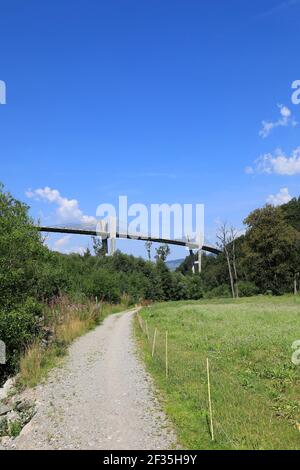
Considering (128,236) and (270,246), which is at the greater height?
(128,236)

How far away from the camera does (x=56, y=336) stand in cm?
2505

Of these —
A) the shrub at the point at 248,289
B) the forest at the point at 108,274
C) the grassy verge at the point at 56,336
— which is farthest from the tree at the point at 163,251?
the grassy verge at the point at 56,336

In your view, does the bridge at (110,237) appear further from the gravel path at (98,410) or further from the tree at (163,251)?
the gravel path at (98,410)

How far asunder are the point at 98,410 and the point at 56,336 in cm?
1357

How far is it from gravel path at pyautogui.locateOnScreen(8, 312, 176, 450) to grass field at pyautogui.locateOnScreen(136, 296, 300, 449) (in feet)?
1.83

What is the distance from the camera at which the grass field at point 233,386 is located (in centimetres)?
947

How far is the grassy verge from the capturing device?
17.2 meters

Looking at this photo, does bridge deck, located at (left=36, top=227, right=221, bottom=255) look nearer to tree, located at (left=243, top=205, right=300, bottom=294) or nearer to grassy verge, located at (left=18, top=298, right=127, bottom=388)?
tree, located at (left=243, top=205, right=300, bottom=294)

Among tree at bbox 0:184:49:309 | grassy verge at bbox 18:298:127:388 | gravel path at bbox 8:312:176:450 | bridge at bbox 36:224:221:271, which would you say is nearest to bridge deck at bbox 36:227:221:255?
bridge at bbox 36:224:221:271

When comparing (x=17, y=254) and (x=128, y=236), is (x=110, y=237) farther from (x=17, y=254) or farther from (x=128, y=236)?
(x=17, y=254)

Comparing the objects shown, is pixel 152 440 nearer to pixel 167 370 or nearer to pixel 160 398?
pixel 160 398

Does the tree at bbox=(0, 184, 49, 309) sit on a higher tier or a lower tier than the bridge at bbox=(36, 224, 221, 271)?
lower

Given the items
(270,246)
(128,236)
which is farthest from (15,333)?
(128,236)

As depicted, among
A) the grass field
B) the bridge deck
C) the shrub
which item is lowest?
the grass field
